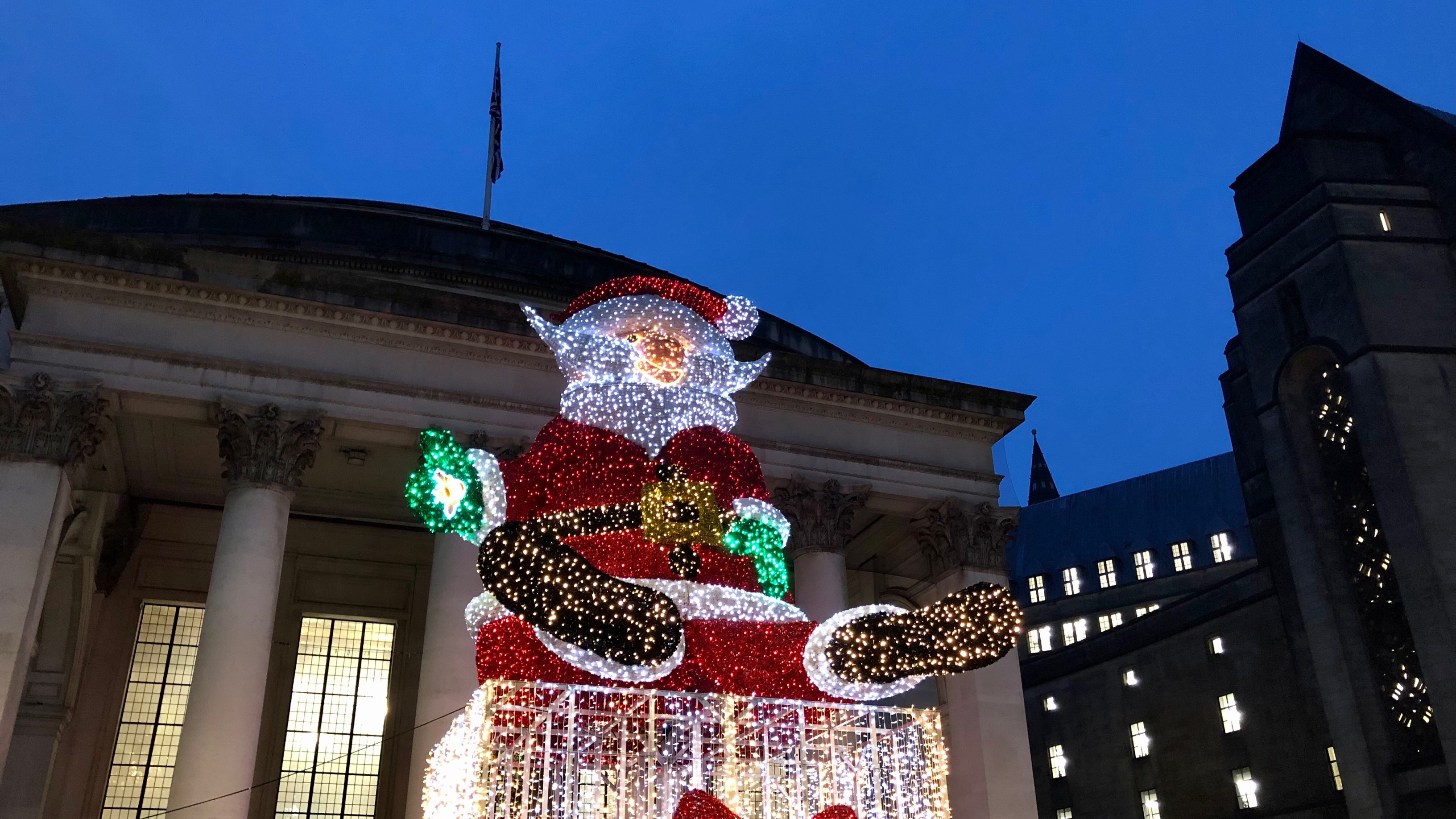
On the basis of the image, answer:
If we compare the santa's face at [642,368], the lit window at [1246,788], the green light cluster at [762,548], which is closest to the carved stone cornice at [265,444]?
the santa's face at [642,368]

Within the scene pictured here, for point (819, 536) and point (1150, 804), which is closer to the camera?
point (819, 536)

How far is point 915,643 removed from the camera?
27.8ft

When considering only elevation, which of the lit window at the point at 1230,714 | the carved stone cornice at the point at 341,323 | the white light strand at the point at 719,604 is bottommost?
the white light strand at the point at 719,604

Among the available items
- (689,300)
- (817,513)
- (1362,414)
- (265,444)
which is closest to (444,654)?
(265,444)

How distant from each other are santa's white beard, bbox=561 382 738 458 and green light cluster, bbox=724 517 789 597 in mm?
1005

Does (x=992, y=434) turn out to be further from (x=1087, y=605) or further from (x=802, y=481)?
(x=1087, y=605)

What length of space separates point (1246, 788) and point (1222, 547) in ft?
72.6

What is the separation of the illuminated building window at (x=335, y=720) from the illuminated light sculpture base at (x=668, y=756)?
12.6 meters

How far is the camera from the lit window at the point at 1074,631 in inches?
2426

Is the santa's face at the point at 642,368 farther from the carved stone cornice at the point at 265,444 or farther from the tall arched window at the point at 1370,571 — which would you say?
the tall arched window at the point at 1370,571

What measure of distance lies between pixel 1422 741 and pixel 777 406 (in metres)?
23.0

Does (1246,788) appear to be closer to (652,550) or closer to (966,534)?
(966,534)

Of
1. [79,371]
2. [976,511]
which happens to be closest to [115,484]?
[79,371]

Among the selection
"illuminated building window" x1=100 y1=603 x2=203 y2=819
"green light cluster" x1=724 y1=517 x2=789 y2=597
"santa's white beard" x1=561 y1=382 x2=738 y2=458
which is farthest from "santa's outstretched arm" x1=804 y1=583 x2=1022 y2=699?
"illuminated building window" x1=100 y1=603 x2=203 y2=819
